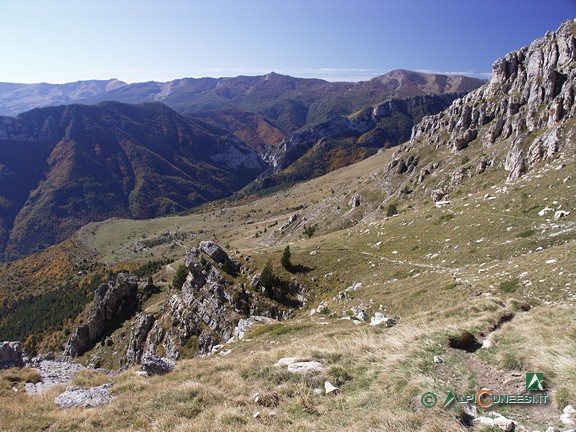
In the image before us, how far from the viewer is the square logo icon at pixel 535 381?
1042cm

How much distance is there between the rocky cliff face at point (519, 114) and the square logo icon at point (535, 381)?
78184mm

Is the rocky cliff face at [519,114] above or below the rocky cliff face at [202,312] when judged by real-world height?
above

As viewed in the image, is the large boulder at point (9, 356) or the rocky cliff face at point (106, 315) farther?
the rocky cliff face at point (106, 315)

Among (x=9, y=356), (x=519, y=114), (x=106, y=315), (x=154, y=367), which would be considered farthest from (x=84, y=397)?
(x=519, y=114)

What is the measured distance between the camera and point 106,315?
98500mm

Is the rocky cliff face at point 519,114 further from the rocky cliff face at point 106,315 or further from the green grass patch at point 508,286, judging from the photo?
the rocky cliff face at point 106,315

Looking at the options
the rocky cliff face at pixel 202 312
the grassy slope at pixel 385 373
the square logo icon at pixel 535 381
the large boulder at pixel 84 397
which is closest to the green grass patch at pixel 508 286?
the grassy slope at pixel 385 373

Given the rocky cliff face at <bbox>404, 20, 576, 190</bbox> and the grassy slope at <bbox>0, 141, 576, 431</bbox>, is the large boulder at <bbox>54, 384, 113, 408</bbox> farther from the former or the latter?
the rocky cliff face at <bbox>404, 20, 576, 190</bbox>

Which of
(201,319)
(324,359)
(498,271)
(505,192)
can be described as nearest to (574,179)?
(505,192)

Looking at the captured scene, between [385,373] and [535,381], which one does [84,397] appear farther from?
[535,381]

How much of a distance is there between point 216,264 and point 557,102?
9375 centimetres

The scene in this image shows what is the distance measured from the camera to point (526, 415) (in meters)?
9.43

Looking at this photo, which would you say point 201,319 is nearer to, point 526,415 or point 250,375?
point 250,375

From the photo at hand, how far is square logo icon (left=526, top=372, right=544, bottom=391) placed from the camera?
34.2ft
